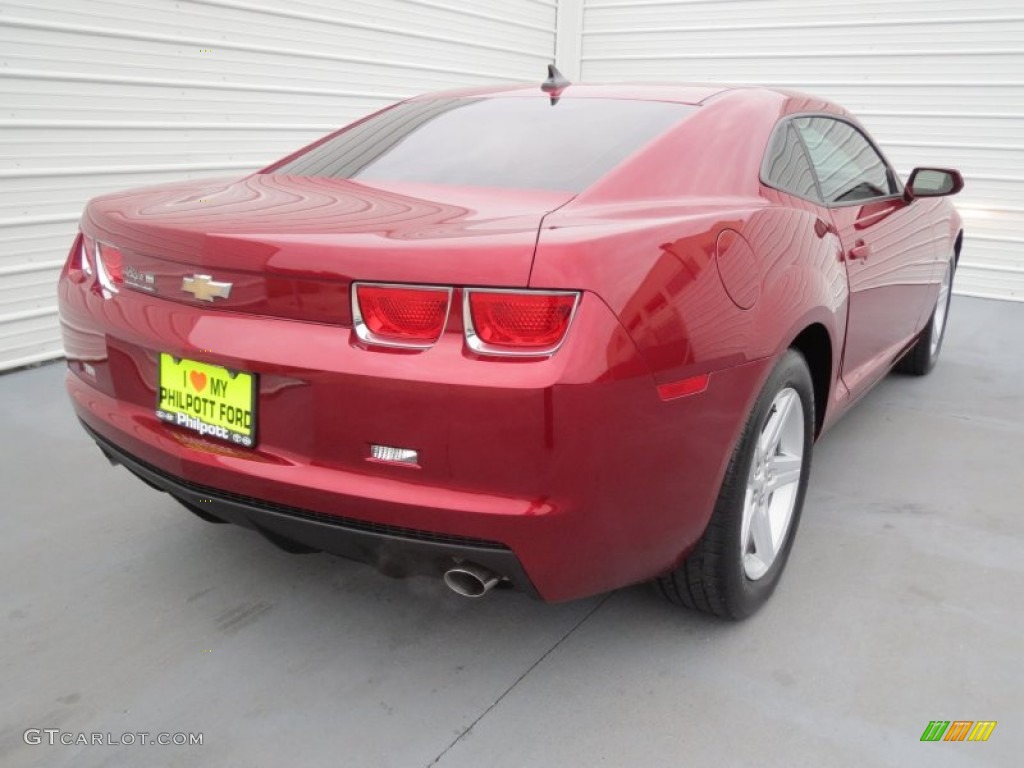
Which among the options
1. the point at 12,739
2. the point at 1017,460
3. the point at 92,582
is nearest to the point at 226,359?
the point at 12,739

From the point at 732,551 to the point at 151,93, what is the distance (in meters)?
4.41

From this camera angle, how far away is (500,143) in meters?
2.36

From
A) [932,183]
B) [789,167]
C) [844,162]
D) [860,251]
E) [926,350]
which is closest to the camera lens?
[789,167]

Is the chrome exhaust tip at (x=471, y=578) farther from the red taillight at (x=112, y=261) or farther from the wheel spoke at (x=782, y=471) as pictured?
the red taillight at (x=112, y=261)

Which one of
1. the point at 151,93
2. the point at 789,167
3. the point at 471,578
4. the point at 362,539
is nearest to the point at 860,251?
the point at 789,167

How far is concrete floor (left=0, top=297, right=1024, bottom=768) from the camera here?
182cm

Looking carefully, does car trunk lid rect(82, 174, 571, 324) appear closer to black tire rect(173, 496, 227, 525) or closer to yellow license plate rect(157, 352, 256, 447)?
yellow license plate rect(157, 352, 256, 447)

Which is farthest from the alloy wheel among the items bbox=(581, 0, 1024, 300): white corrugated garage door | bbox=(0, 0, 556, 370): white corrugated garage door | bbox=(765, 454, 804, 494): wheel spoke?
bbox=(581, 0, 1024, 300): white corrugated garage door

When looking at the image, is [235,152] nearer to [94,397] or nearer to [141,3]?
[141,3]

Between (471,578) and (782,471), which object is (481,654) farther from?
(782,471)

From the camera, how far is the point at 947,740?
1839 mm

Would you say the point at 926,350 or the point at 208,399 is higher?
the point at 208,399

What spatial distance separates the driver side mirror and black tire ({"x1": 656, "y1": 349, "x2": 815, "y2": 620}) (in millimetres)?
1560

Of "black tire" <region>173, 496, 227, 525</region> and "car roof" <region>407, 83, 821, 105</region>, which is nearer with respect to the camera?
"black tire" <region>173, 496, 227, 525</region>
